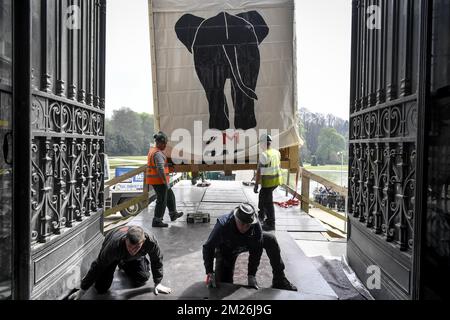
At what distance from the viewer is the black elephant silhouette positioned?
19.4ft

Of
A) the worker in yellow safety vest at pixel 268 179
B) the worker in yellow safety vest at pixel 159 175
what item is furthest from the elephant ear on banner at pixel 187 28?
the worker in yellow safety vest at pixel 268 179

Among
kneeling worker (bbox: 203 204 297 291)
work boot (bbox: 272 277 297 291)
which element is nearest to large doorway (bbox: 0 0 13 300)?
kneeling worker (bbox: 203 204 297 291)

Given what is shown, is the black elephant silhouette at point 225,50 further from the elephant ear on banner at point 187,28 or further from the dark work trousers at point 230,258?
the dark work trousers at point 230,258

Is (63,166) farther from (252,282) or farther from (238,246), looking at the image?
(252,282)

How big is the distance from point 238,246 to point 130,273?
122 centimetres

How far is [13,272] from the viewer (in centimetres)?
264

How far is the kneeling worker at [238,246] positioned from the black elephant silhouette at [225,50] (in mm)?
3284

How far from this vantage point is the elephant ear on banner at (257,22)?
19.4 ft

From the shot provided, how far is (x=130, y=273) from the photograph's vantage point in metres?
3.45

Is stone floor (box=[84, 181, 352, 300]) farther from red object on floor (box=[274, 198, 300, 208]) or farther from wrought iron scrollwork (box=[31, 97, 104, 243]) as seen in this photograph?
red object on floor (box=[274, 198, 300, 208])

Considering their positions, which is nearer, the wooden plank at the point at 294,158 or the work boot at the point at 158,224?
the work boot at the point at 158,224

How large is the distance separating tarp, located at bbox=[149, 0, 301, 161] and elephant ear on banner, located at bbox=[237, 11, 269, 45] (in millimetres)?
17
